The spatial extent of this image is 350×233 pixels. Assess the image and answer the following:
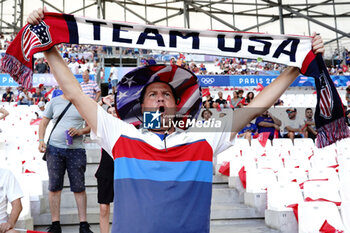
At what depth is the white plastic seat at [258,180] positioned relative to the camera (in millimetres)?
4863

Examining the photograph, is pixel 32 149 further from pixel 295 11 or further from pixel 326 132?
Answer: pixel 295 11

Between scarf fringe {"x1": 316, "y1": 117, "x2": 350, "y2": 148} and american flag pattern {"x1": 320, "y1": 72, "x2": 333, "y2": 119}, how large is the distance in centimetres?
5

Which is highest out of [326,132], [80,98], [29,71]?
[29,71]

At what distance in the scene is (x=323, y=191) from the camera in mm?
4199

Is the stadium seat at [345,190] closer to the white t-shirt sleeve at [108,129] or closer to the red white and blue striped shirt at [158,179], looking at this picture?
the red white and blue striped shirt at [158,179]

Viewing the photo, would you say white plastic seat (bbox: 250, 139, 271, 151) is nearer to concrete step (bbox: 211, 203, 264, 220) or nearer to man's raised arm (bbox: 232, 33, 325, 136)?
concrete step (bbox: 211, 203, 264, 220)

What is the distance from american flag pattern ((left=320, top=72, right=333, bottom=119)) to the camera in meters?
2.23

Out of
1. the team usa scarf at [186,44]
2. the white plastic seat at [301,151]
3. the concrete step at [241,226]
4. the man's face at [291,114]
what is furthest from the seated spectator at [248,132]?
the team usa scarf at [186,44]

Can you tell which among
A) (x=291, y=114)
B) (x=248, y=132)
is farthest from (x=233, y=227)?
(x=291, y=114)

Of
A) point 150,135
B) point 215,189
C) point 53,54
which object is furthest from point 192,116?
point 215,189

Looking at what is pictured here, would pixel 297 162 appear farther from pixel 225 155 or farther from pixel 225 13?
pixel 225 13

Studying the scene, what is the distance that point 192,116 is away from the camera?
205 cm

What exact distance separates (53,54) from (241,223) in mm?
3323

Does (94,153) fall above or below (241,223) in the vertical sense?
above
